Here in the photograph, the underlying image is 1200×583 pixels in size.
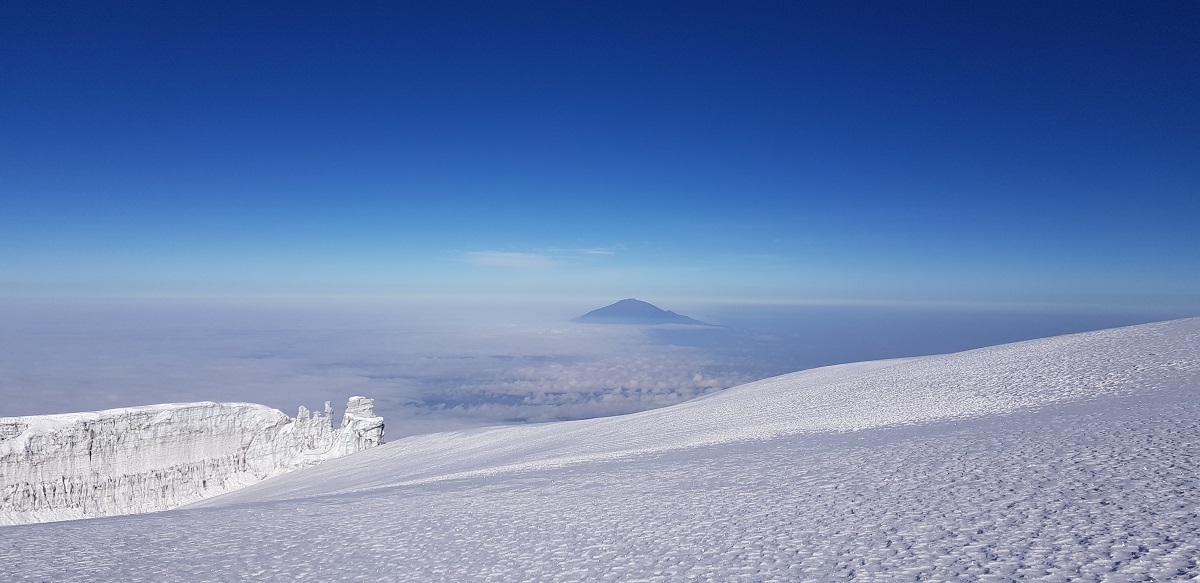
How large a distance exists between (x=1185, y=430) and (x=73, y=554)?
39.0 ft

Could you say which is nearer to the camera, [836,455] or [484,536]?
[484,536]

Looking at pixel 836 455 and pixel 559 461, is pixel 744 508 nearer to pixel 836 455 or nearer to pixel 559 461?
pixel 836 455

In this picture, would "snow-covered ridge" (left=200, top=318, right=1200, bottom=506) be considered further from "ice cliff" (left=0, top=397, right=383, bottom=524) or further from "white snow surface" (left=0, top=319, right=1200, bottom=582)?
"ice cliff" (left=0, top=397, right=383, bottom=524)

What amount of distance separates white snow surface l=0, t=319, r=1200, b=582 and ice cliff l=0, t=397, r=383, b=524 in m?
22.5

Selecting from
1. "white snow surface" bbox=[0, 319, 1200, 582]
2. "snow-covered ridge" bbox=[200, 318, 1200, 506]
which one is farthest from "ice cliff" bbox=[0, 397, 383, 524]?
"white snow surface" bbox=[0, 319, 1200, 582]

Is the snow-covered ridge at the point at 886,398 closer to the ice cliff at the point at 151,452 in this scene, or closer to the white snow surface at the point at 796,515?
the white snow surface at the point at 796,515

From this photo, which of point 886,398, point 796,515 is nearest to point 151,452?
point 886,398

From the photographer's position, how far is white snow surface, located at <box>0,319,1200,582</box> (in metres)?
4.25

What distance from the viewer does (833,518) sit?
17.5 ft

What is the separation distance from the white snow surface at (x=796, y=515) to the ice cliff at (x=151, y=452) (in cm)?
2245

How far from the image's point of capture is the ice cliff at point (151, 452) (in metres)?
23.9

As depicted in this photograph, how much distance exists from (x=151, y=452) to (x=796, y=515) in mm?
30647

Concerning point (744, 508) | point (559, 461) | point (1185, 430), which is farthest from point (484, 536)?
point (1185, 430)

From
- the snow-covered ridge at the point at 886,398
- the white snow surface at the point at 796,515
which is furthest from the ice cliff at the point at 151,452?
the white snow surface at the point at 796,515
